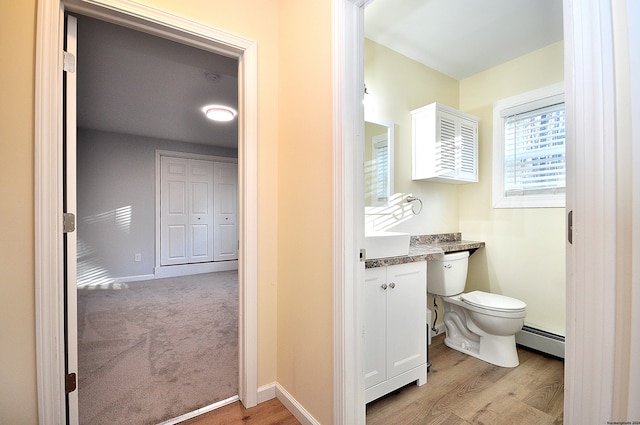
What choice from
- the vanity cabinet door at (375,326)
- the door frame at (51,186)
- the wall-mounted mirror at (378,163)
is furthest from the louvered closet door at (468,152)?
the door frame at (51,186)

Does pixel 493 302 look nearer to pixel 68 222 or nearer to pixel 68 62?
pixel 68 222

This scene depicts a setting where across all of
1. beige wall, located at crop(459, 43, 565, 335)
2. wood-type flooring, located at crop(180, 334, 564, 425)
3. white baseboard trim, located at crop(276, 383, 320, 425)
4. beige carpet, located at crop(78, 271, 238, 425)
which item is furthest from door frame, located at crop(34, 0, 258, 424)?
beige wall, located at crop(459, 43, 565, 335)

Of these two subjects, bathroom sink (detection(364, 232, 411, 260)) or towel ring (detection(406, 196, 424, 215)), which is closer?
bathroom sink (detection(364, 232, 411, 260))

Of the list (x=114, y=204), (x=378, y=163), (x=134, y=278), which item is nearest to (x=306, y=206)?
(x=378, y=163)

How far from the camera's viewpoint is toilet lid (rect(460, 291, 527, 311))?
2074mm

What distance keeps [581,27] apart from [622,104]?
196 mm

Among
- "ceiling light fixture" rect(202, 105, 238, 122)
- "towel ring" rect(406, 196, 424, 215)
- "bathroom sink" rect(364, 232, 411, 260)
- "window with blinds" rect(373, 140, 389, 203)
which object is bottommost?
"bathroom sink" rect(364, 232, 411, 260)

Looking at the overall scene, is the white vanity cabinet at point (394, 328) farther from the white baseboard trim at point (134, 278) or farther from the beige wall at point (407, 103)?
the white baseboard trim at point (134, 278)

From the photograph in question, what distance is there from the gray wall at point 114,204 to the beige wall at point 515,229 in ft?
16.3

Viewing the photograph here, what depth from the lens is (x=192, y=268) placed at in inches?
209

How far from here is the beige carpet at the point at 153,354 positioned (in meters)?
1.65

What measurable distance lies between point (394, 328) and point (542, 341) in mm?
1547

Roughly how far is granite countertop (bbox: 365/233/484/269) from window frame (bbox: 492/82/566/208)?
482 mm

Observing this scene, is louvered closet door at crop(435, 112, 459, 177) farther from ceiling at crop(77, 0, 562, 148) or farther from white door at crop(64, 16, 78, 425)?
white door at crop(64, 16, 78, 425)
